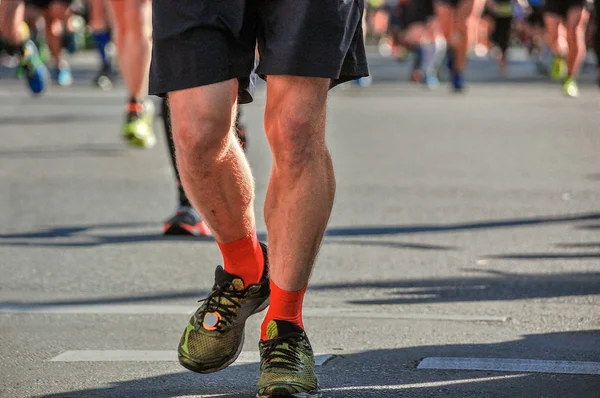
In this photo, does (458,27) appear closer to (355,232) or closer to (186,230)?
(355,232)

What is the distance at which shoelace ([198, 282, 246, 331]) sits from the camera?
338cm

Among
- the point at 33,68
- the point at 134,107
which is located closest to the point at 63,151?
the point at 134,107

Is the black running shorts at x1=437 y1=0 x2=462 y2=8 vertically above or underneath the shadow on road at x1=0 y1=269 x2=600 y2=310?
underneath

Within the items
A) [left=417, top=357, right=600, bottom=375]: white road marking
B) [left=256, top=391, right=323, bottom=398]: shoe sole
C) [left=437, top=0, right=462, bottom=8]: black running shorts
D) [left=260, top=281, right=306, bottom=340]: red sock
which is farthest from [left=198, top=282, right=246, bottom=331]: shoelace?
[left=437, top=0, right=462, bottom=8]: black running shorts

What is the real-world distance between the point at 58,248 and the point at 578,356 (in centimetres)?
276

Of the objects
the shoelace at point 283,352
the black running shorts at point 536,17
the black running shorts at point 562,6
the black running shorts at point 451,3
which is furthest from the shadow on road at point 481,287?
the black running shorts at point 536,17

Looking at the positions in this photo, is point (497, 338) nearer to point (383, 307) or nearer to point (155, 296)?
point (383, 307)

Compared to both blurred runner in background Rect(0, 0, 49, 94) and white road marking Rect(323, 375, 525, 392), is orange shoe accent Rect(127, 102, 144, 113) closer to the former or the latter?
blurred runner in background Rect(0, 0, 49, 94)

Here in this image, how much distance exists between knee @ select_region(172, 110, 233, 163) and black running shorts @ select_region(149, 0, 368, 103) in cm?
8

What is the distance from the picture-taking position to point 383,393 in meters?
3.23

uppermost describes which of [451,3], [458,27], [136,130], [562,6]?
[136,130]

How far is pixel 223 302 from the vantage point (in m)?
3.40

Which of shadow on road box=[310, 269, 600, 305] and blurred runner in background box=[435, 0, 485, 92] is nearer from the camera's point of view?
shadow on road box=[310, 269, 600, 305]

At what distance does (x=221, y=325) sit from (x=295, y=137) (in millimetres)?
535
